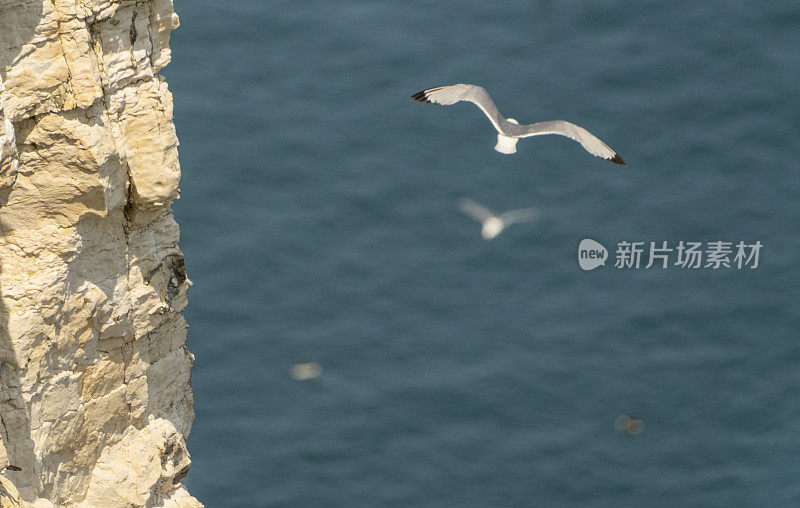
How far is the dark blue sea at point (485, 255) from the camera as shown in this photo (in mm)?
55062

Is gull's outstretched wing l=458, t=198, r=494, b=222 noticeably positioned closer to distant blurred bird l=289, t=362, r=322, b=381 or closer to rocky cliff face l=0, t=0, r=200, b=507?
distant blurred bird l=289, t=362, r=322, b=381

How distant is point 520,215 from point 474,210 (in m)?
1.75

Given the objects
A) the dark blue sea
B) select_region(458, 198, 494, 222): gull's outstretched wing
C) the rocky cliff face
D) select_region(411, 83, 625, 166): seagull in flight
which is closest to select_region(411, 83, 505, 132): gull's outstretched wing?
select_region(411, 83, 625, 166): seagull in flight

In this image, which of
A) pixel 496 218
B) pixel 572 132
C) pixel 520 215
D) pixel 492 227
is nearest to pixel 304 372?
pixel 492 227

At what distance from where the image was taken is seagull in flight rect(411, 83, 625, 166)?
137 feet

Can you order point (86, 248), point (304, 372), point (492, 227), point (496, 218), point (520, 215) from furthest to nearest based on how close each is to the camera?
1. point (520, 215)
2. point (496, 218)
3. point (492, 227)
4. point (304, 372)
5. point (86, 248)

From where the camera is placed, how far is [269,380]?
5662cm

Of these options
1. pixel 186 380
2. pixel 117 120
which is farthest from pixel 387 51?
pixel 117 120

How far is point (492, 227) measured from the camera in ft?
197

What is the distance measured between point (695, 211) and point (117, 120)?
1405 inches

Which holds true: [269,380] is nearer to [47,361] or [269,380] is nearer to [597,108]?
[597,108]

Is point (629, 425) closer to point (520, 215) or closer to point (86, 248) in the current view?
point (520, 215)

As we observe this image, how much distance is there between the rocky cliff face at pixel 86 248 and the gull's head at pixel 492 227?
26.8 meters

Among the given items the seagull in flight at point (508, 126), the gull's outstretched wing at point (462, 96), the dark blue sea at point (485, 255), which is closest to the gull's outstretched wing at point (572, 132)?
the seagull in flight at point (508, 126)
